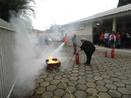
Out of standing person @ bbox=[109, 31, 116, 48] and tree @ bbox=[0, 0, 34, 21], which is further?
standing person @ bbox=[109, 31, 116, 48]

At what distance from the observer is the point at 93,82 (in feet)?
18.5

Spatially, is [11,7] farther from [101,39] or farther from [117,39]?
[101,39]

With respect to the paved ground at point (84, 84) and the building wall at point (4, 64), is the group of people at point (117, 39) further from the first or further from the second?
the building wall at point (4, 64)

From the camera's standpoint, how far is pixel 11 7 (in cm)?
798

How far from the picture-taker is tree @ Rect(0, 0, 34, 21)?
7715 mm

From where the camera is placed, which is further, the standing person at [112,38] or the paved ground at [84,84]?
the standing person at [112,38]

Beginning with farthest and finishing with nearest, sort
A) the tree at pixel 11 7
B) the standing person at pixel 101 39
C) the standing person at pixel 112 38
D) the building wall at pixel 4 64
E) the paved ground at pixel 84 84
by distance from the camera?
the standing person at pixel 101 39
the standing person at pixel 112 38
the tree at pixel 11 7
the paved ground at pixel 84 84
the building wall at pixel 4 64

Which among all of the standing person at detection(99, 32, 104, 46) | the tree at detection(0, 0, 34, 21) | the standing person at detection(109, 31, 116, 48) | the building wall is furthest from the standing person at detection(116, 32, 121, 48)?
the building wall

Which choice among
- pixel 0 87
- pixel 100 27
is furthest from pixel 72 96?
pixel 100 27

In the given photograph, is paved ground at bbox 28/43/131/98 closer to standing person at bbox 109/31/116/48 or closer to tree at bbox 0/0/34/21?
tree at bbox 0/0/34/21

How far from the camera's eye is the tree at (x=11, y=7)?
7715mm

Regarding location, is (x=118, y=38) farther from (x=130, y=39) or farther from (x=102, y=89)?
(x=102, y=89)

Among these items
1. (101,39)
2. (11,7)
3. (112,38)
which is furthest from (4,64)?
(101,39)

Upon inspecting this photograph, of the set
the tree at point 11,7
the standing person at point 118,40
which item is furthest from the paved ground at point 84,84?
the standing person at point 118,40
